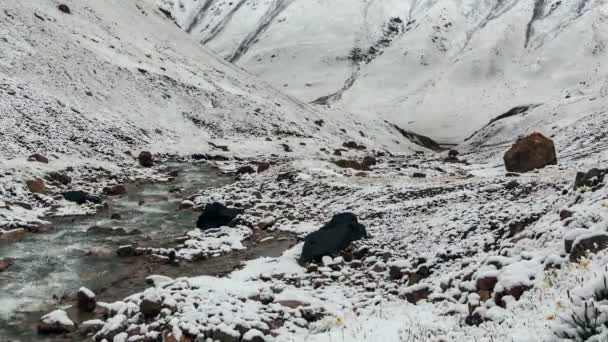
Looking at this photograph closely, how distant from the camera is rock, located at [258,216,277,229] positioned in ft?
65.1

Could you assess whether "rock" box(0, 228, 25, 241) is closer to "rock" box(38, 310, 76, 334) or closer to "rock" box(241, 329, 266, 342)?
"rock" box(38, 310, 76, 334)

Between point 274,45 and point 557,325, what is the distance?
16245cm

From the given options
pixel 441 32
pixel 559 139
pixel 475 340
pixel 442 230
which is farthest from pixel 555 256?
pixel 441 32

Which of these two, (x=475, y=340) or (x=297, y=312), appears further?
(x=297, y=312)

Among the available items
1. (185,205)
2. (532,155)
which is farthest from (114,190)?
(532,155)

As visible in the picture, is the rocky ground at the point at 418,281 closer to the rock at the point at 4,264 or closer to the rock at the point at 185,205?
the rock at the point at 4,264

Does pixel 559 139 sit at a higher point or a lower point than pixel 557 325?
higher

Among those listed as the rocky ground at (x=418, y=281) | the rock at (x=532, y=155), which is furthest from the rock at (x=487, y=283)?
the rock at (x=532, y=155)

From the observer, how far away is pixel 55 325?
11133mm

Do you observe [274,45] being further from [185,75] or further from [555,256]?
[555,256]

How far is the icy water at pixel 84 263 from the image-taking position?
495 inches

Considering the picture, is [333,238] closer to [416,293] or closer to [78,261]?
[416,293]

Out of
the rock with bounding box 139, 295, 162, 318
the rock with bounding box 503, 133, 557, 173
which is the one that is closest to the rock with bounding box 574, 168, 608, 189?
the rock with bounding box 139, 295, 162, 318

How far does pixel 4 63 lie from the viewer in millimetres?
35750
